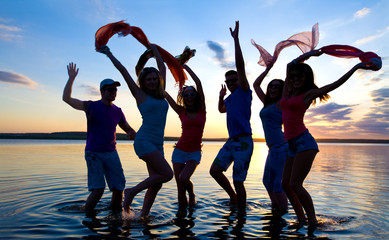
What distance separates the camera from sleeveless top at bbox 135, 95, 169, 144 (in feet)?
15.8

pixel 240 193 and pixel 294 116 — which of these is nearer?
pixel 294 116

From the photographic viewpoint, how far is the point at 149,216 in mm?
5332

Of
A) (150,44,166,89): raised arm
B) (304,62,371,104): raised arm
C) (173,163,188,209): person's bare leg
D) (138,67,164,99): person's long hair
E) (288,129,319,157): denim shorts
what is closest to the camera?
(304,62,371,104): raised arm

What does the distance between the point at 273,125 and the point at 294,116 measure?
123cm

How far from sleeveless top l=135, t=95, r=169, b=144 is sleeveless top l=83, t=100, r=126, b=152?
1216 mm

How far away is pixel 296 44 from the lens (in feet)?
20.2

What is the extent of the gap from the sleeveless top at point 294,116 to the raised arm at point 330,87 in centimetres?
11

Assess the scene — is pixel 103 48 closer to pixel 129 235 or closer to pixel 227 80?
pixel 227 80

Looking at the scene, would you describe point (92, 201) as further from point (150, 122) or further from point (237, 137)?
point (237, 137)

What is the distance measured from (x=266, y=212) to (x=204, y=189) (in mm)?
2870

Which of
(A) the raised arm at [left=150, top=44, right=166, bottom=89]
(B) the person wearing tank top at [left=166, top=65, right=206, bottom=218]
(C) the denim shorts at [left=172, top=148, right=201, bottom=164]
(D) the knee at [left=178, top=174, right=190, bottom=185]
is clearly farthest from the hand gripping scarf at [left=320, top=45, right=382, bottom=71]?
(D) the knee at [left=178, top=174, right=190, bottom=185]

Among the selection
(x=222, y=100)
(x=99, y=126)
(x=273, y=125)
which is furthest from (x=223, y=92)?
(x=99, y=126)

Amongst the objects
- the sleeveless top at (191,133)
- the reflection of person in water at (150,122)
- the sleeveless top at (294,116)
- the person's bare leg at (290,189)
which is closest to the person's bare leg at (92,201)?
the reflection of person in water at (150,122)

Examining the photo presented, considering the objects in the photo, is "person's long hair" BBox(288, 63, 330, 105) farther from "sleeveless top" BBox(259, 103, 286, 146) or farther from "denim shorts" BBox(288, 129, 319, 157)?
"sleeveless top" BBox(259, 103, 286, 146)
